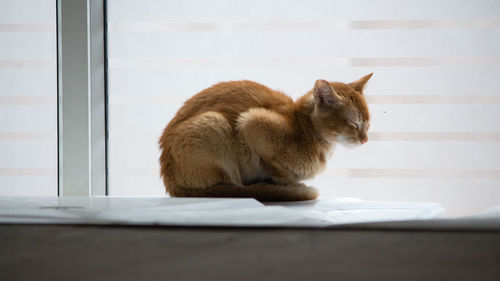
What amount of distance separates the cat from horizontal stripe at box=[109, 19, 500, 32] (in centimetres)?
68

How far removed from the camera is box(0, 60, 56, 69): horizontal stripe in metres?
1.94

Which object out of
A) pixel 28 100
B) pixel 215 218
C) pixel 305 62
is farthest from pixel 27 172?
pixel 215 218

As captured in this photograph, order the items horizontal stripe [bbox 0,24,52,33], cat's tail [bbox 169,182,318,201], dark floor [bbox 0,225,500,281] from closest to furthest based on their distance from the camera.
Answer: dark floor [bbox 0,225,500,281] < cat's tail [bbox 169,182,318,201] < horizontal stripe [bbox 0,24,52,33]

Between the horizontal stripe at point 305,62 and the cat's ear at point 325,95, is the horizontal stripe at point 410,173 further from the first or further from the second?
the cat's ear at point 325,95

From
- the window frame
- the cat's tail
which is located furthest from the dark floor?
the window frame

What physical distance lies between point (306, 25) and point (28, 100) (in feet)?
4.19

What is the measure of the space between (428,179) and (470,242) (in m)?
1.43

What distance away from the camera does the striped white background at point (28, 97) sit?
6.38ft

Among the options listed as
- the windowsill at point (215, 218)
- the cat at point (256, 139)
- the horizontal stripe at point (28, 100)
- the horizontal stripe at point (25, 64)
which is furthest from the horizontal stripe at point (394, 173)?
the windowsill at point (215, 218)

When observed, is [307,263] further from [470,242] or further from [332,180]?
[332,180]

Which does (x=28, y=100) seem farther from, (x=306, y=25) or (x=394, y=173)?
(x=394, y=173)

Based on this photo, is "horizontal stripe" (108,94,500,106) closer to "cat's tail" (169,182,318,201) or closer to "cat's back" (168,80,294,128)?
"cat's back" (168,80,294,128)

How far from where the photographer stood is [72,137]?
1845 millimetres

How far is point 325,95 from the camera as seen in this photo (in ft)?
4.33
